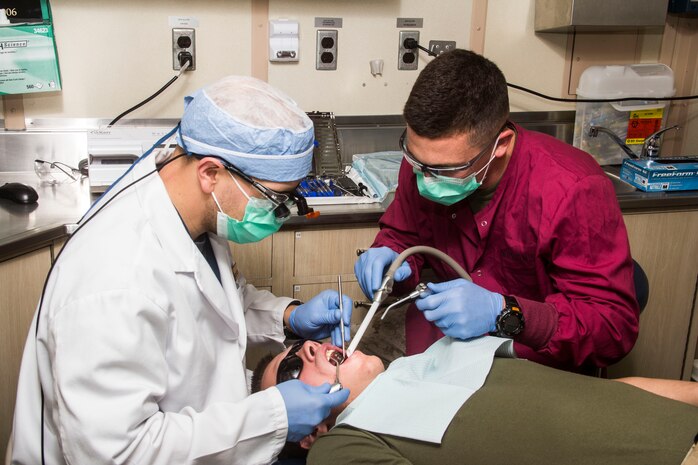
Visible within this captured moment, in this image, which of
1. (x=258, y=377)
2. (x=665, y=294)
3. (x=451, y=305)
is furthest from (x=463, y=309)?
(x=665, y=294)

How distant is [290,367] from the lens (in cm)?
159

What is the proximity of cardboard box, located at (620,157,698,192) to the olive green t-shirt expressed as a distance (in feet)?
4.32

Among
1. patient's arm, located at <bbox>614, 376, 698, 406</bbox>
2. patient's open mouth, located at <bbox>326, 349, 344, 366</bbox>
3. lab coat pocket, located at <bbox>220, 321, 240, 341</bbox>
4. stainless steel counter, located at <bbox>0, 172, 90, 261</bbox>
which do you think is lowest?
patient's open mouth, located at <bbox>326, 349, 344, 366</bbox>

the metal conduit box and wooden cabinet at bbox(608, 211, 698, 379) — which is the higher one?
the metal conduit box

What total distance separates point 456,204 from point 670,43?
1.74 meters

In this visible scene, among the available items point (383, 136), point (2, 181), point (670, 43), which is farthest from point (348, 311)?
point (670, 43)

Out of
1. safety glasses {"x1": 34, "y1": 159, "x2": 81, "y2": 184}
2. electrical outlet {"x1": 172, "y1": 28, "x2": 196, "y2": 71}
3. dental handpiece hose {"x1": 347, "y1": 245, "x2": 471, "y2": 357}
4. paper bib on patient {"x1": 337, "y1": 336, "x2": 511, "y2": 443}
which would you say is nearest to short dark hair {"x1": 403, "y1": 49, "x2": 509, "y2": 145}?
dental handpiece hose {"x1": 347, "y1": 245, "x2": 471, "y2": 357}

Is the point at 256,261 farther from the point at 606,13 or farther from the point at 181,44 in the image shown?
the point at 606,13

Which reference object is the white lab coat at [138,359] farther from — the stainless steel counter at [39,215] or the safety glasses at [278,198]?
the stainless steel counter at [39,215]

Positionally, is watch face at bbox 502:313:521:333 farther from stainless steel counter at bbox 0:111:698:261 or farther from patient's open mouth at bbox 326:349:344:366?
stainless steel counter at bbox 0:111:698:261

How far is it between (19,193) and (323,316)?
1100 mm

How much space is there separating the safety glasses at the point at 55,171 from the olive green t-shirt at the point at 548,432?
1529 mm

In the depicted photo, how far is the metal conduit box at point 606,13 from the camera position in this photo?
2.50m

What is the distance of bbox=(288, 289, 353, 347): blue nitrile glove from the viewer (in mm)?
1646
